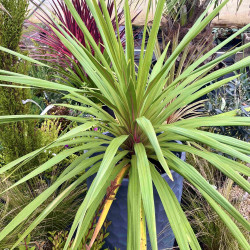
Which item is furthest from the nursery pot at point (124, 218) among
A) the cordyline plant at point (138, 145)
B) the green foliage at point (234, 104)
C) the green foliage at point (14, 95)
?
the green foliage at point (234, 104)

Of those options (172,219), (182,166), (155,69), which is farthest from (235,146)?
(155,69)

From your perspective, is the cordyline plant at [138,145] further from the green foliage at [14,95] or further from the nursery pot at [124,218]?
the green foliage at [14,95]

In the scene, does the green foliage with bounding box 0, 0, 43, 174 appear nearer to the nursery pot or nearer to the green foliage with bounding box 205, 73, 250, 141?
the nursery pot

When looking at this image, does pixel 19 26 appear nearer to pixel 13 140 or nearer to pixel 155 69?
pixel 13 140

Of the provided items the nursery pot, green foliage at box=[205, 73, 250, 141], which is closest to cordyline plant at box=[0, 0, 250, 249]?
the nursery pot

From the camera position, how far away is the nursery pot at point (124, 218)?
1.23 meters

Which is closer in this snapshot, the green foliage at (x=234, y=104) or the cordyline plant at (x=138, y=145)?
the cordyline plant at (x=138, y=145)

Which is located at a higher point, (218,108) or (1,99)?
(1,99)

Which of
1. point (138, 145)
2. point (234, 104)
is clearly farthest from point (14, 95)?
point (234, 104)

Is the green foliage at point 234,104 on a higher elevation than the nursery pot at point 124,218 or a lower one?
higher

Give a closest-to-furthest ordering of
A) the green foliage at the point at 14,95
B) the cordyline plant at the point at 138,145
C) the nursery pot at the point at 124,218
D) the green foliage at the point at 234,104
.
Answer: the cordyline plant at the point at 138,145
the nursery pot at the point at 124,218
the green foliage at the point at 14,95
the green foliage at the point at 234,104

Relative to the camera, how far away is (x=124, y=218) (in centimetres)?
128

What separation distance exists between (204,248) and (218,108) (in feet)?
3.16

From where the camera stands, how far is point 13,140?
5.75ft
